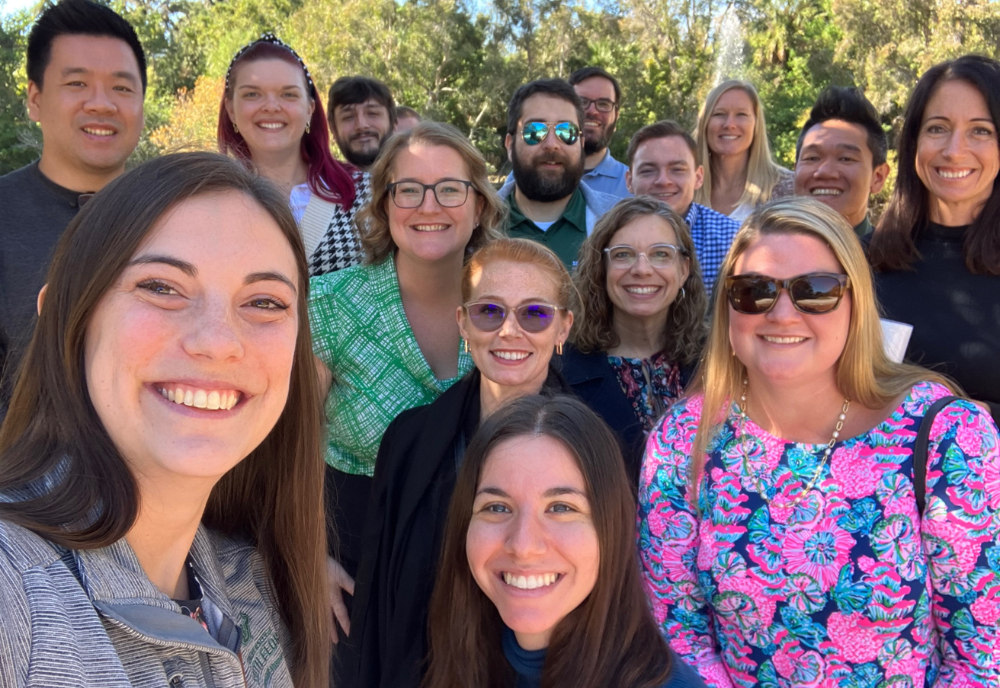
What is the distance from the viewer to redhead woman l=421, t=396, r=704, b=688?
2.15 meters

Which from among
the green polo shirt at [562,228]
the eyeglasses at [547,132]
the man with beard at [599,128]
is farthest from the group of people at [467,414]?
the man with beard at [599,128]

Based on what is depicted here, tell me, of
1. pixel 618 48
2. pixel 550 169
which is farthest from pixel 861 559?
pixel 618 48

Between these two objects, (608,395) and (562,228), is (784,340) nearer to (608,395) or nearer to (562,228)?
(608,395)

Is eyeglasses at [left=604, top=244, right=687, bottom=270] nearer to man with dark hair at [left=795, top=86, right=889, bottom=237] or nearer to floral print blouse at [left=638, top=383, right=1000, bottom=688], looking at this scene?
floral print blouse at [left=638, top=383, right=1000, bottom=688]

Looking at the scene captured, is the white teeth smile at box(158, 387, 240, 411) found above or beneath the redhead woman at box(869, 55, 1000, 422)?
beneath

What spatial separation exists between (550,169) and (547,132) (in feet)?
0.76

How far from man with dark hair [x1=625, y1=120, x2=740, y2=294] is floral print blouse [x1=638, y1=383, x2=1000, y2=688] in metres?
2.54

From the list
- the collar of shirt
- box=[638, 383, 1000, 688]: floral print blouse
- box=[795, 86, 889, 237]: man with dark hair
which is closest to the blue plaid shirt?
box=[795, 86, 889, 237]: man with dark hair

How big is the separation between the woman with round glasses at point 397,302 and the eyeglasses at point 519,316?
36 centimetres

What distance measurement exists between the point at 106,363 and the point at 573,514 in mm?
1298

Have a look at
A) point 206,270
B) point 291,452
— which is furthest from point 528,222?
point 206,270

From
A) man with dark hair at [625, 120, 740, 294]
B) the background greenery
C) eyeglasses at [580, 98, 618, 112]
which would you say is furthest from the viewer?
the background greenery

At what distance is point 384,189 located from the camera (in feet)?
11.7

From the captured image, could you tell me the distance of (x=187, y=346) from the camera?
1377 millimetres
